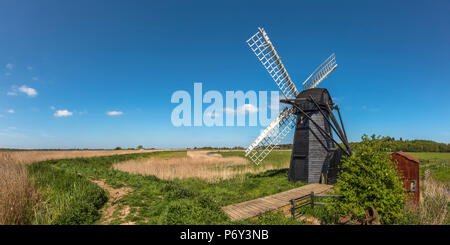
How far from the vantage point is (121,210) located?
21.3 feet

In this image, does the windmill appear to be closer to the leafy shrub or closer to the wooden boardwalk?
the wooden boardwalk

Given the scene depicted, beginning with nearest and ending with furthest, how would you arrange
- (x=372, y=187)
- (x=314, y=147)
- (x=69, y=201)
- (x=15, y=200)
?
(x=372, y=187), (x=15, y=200), (x=69, y=201), (x=314, y=147)

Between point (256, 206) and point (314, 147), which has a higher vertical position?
point (314, 147)

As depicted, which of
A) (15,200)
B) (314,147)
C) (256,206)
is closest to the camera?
(15,200)

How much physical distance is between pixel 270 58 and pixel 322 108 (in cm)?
579

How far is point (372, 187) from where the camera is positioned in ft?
17.1

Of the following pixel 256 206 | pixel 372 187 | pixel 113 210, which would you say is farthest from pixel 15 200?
pixel 372 187

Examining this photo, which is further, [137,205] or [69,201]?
[137,205]

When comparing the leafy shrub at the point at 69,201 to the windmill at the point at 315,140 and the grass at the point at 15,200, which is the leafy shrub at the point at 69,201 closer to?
the grass at the point at 15,200

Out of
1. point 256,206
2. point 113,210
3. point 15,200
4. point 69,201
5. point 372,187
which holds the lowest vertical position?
point 256,206

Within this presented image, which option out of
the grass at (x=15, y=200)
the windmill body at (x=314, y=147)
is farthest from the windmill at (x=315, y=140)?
the grass at (x=15, y=200)

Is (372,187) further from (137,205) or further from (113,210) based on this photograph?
(113,210)

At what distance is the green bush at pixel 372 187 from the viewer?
16.8 ft
